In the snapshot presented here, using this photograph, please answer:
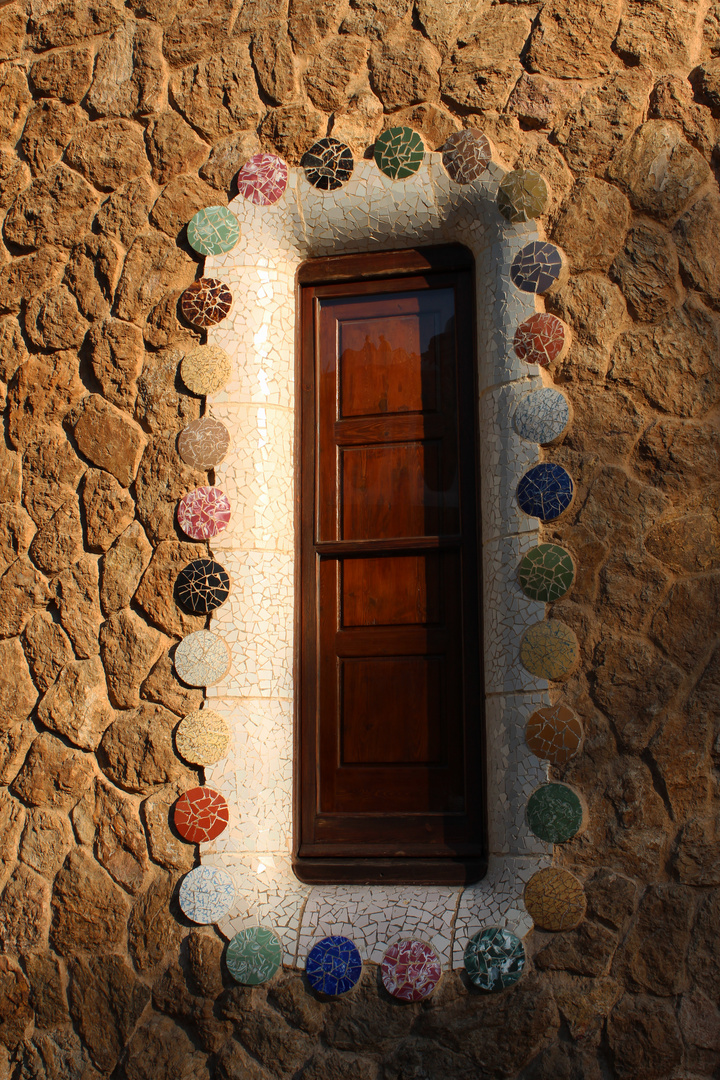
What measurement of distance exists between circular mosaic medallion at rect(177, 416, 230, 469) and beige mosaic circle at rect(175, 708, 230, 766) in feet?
2.63

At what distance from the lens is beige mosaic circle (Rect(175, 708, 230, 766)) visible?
8.45 feet

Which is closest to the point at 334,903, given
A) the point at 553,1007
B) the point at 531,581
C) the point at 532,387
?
the point at 553,1007

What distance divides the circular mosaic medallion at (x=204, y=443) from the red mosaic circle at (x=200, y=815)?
103 cm

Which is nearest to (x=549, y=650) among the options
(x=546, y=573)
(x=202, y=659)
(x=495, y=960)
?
(x=546, y=573)

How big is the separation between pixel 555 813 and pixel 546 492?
0.91 meters

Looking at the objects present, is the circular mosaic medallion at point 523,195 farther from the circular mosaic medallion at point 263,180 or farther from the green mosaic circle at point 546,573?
the green mosaic circle at point 546,573

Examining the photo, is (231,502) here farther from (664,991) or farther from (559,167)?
(664,991)

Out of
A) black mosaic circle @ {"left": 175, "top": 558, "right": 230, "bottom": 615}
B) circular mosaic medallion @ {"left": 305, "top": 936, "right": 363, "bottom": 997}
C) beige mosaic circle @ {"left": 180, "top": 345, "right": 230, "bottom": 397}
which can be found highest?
beige mosaic circle @ {"left": 180, "top": 345, "right": 230, "bottom": 397}

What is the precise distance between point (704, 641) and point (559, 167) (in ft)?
5.04

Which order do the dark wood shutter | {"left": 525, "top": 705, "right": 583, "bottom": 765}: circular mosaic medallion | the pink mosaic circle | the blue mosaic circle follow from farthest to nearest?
1. the pink mosaic circle
2. the dark wood shutter
3. the blue mosaic circle
4. {"left": 525, "top": 705, "right": 583, "bottom": 765}: circular mosaic medallion

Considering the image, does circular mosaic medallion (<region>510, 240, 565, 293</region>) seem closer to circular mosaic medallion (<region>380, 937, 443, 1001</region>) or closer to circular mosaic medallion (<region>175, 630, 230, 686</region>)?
circular mosaic medallion (<region>175, 630, 230, 686</region>)

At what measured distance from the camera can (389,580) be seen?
9.09 ft

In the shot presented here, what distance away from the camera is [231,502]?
2.73 m

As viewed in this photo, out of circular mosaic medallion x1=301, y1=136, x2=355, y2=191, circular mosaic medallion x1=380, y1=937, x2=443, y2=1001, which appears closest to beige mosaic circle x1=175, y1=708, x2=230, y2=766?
circular mosaic medallion x1=380, y1=937, x2=443, y2=1001
